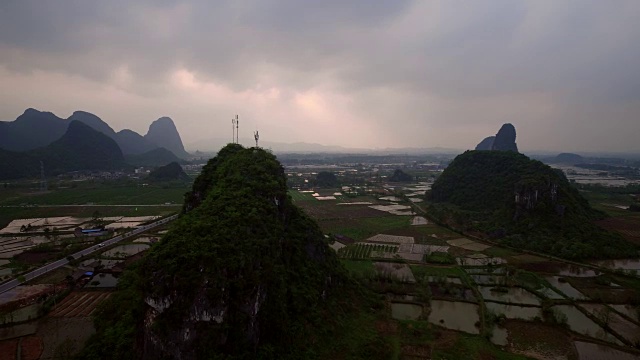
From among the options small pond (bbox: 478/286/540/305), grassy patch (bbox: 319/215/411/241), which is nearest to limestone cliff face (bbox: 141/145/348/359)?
small pond (bbox: 478/286/540/305)

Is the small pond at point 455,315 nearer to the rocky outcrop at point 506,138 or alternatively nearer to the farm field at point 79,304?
the farm field at point 79,304

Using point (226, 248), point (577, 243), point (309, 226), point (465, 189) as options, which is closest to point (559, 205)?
point (577, 243)

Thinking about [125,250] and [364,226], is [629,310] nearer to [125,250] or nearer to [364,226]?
[364,226]

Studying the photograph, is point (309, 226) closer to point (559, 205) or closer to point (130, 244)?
point (130, 244)

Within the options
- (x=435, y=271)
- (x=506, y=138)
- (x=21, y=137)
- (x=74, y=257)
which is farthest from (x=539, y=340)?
(x=21, y=137)

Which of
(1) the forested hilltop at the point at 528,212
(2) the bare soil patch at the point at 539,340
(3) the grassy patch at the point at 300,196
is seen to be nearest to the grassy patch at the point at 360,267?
(2) the bare soil patch at the point at 539,340

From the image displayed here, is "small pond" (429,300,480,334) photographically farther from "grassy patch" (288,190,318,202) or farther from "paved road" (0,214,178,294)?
"grassy patch" (288,190,318,202)
